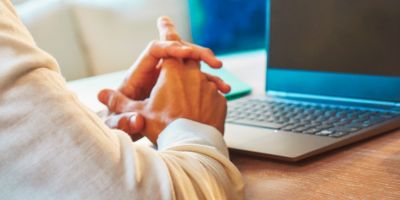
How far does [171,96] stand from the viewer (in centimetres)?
48

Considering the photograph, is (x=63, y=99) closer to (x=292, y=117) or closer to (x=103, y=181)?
(x=103, y=181)

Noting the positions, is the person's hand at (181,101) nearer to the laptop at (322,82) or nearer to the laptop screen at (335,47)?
the laptop at (322,82)

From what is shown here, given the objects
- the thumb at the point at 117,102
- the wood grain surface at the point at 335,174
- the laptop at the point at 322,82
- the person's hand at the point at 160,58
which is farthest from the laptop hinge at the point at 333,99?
the thumb at the point at 117,102

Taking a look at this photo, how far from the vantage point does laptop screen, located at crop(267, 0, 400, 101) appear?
0.59 metres

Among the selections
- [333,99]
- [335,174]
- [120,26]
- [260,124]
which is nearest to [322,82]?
[333,99]

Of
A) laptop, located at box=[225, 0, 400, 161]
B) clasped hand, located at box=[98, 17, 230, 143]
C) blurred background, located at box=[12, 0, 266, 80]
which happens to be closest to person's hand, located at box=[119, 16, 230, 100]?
clasped hand, located at box=[98, 17, 230, 143]

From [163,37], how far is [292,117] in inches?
9.8

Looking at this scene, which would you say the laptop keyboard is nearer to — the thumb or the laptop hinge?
the laptop hinge

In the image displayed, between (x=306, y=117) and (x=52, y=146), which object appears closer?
(x=52, y=146)

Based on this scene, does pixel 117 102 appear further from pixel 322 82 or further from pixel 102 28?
pixel 102 28

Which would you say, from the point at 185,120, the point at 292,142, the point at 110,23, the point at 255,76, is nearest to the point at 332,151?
the point at 292,142

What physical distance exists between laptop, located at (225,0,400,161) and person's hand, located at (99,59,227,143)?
0.06 m

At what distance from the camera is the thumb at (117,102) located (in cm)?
54

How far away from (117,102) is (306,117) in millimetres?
307
